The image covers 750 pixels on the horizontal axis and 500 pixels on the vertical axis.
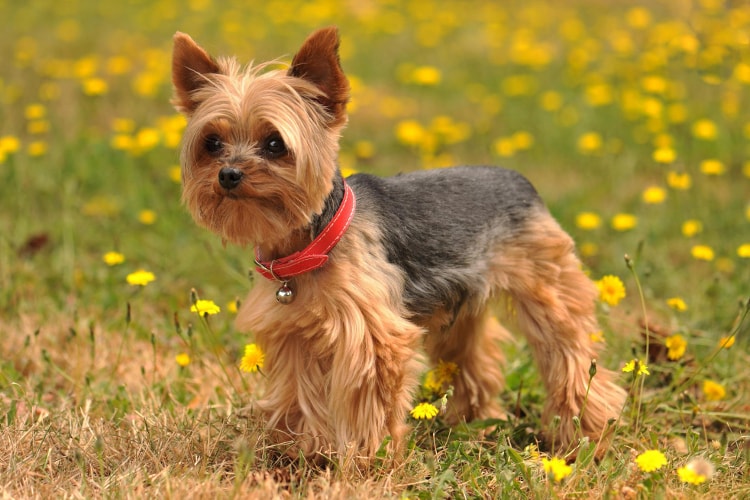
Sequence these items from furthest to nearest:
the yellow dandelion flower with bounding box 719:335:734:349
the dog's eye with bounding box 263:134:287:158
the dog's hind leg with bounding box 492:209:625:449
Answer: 1. the dog's hind leg with bounding box 492:209:625:449
2. the yellow dandelion flower with bounding box 719:335:734:349
3. the dog's eye with bounding box 263:134:287:158

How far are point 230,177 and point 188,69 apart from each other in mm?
697

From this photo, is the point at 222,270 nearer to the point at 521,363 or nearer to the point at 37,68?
the point at 521,363

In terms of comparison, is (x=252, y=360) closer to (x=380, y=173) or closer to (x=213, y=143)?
(x=213, y=143)

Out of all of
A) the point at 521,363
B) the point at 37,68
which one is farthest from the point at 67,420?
the point at 37,68

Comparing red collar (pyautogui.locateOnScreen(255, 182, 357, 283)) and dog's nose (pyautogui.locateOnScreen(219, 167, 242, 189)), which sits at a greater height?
dog's nose (pyautogui.locateOnScreen(219, 167, 242, 189))

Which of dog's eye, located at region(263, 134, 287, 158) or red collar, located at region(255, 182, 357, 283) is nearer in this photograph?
dog's eye, located at region(263, 134, 287, 158)

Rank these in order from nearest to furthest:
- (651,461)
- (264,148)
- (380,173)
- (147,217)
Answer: (651,461), (264,148), (147,217), (380,173)

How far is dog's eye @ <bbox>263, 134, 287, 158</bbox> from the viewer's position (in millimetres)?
3467

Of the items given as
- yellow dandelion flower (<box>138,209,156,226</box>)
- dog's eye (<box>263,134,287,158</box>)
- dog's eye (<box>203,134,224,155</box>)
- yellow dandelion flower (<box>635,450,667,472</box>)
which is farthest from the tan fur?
yellow dandelion flower (<box>138,209,156,226</box>)

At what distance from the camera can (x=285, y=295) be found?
3.64 m

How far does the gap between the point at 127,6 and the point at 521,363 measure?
10.4 metres

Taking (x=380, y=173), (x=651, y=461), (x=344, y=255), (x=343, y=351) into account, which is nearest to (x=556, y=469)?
(x=651, y=461)

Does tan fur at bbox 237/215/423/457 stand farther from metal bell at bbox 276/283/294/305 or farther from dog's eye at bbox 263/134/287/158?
dog's eye at bbox 263/134/287/158

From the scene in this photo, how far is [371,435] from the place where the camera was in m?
3.71
